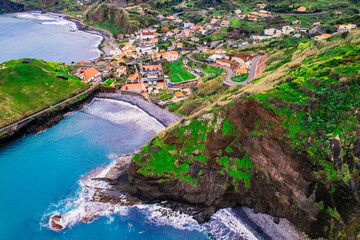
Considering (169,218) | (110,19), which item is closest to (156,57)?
(169,218)

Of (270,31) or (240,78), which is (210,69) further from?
(270,31)

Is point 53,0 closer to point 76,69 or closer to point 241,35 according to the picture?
point 76,69

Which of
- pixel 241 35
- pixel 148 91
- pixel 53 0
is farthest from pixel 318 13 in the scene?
pixel 53 0

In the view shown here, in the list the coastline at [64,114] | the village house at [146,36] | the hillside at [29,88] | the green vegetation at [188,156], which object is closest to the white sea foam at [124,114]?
the coastline at [64,114]

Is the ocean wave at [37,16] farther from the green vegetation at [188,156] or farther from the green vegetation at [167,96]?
the green vegetation at [188,156]

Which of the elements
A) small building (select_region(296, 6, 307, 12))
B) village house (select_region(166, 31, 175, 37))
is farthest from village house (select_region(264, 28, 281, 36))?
village house (select_region(166, 31, 175, 37))

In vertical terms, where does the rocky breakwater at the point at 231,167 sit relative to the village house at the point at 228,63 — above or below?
below

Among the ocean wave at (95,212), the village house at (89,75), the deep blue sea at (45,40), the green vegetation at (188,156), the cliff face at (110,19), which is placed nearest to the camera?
the ocean wave at (95,212)
